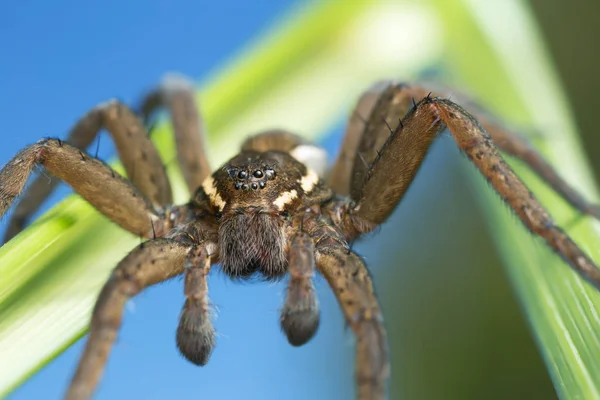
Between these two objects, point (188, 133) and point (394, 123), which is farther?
point (188, 133)

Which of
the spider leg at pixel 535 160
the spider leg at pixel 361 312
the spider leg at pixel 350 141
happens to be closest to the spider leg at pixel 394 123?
the spider leg at pixel 535 160

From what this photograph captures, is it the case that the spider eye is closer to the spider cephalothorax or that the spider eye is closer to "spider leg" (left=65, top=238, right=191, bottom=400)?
the spider cephalothorax

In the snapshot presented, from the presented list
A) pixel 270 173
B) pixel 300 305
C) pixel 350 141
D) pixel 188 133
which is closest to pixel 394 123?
pixel 350 141

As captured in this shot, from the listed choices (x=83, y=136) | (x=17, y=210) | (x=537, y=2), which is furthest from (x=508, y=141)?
(x=537, y=2)

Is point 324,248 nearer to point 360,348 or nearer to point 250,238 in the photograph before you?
point 250,238

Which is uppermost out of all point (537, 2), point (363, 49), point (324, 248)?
point (537, 2)

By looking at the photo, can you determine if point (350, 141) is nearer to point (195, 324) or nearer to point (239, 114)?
point (239, 114)

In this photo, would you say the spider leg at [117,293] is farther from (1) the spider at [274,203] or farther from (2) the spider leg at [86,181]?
(2) the spider leg at [86,181]
